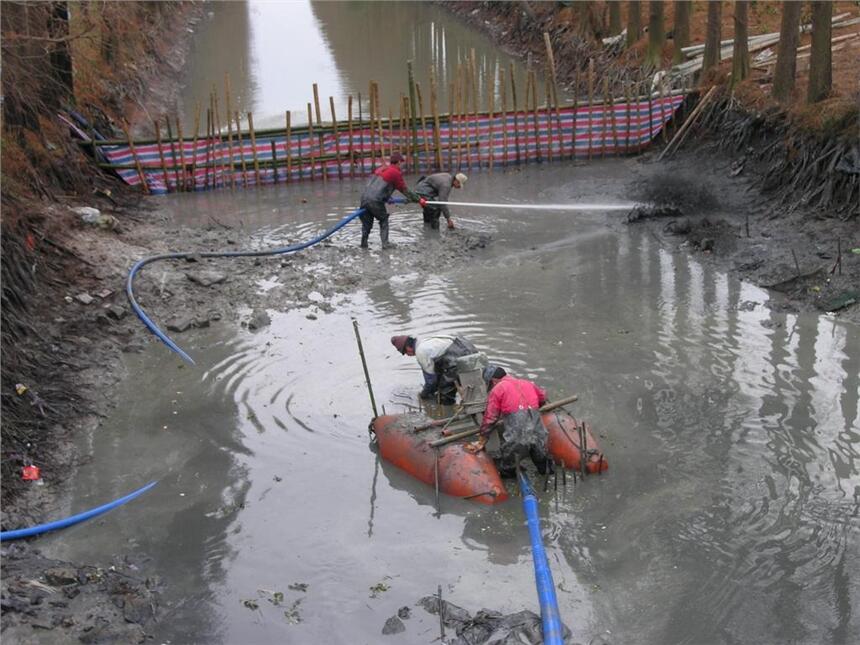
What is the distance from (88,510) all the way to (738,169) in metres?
13.8

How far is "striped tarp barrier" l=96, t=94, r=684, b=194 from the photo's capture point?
1928cm

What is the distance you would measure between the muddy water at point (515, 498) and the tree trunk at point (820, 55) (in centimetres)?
456

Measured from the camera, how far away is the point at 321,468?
9594 millimetres

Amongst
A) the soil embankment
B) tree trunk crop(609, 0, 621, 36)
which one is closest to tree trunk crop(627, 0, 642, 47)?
tree trunk crop(609, 0, 621, 36)

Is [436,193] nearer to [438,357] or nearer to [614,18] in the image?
[438,357]

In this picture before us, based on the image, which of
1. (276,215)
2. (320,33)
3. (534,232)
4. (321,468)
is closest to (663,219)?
(534,232)

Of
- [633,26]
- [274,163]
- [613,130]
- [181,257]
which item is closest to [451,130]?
[613,130]

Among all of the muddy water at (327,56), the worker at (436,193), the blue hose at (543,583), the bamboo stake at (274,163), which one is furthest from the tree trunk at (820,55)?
the blue hose at (543,583)

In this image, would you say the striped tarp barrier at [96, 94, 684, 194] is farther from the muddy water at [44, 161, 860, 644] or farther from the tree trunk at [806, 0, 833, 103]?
the muddy water at [44, 161, 860, 644]

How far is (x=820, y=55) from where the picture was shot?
16391mm

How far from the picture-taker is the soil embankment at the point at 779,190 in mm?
13672

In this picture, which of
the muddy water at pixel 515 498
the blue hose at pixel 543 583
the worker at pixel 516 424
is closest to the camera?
the blue hose at pixel 543 583

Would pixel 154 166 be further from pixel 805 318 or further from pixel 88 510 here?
pixel 805 318

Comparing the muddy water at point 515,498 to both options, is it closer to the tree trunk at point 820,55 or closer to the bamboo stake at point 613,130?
the tree trunk at point 820,55
